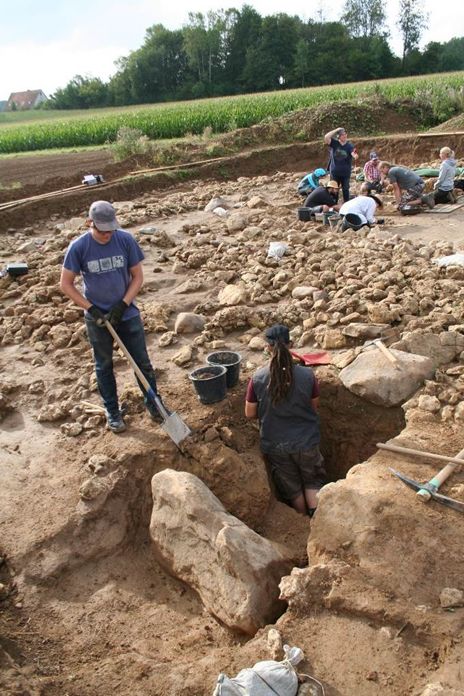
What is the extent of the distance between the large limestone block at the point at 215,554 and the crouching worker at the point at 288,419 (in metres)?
0.76

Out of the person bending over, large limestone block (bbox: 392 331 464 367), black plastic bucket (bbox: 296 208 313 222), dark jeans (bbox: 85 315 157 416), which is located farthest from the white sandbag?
the person bending over

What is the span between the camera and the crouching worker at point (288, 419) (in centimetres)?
432

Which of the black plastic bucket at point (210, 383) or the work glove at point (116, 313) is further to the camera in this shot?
the black plastic bucket at point (210, 383)

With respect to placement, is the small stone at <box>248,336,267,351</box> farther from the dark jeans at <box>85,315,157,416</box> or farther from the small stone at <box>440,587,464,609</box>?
the small stone at <box>440,587,464,609</box>

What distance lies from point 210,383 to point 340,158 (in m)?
7.37

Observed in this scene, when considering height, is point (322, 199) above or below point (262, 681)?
above

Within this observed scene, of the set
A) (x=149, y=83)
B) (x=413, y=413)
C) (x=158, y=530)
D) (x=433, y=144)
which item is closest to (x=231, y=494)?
(x=158, y=530)

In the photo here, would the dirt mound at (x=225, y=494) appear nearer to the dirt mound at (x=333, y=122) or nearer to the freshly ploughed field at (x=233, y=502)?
the freshly ploughed field at (x=233, y=502)

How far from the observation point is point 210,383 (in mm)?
4957

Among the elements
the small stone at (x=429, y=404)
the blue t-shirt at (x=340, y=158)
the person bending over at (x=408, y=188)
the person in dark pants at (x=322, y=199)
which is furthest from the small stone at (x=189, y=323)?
the person bending over at (x=408, y=188)

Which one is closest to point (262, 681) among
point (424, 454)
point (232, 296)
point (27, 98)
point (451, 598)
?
point (451, 598)

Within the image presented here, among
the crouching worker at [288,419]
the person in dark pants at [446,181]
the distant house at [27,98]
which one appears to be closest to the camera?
the crouching worker at [288,419]

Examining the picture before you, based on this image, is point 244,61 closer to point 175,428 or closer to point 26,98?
point 26,98

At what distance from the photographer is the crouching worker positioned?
4.32 m
